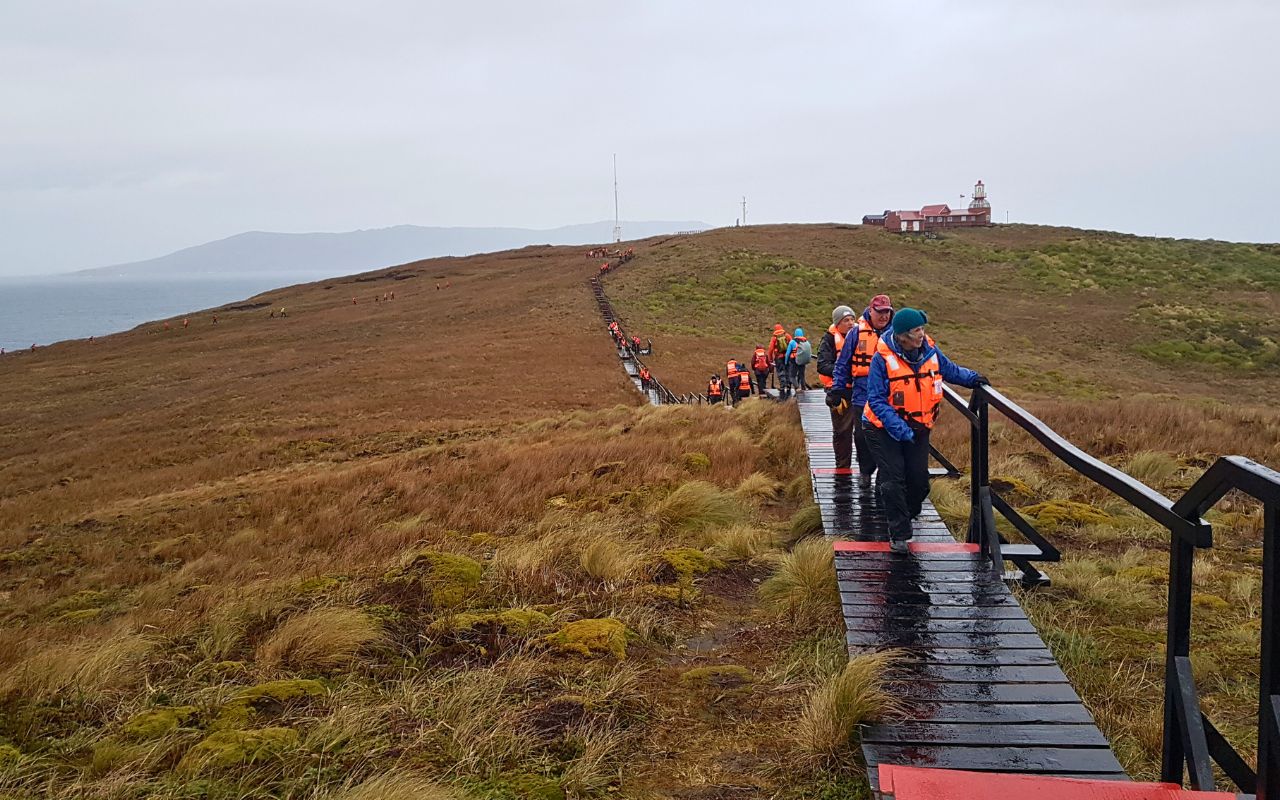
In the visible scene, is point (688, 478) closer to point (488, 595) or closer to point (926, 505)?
point (926, 505)

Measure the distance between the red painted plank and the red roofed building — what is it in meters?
81.6

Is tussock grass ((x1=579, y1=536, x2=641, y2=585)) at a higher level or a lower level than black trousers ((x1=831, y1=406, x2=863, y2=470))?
lower

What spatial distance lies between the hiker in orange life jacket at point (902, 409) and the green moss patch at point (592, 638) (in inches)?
83.5

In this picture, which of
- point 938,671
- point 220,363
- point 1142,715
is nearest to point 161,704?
point 938,671

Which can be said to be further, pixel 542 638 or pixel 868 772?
pixel 542 638

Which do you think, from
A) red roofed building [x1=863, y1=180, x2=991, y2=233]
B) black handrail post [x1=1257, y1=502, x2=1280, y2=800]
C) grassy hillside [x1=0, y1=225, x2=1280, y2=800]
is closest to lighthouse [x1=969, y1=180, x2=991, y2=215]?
red roofed building [x1=863, y1=180, x2=991, y2=233]

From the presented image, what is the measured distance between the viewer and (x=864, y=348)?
763 cm

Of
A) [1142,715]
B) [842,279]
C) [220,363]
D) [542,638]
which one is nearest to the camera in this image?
Answer: [1142,715]

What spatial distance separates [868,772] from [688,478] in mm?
6651

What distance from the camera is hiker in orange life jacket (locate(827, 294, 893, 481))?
7516 millimetres

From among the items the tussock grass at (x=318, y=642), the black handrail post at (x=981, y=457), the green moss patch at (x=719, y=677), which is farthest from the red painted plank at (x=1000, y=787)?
the tussock grass at (x=318, y=642)

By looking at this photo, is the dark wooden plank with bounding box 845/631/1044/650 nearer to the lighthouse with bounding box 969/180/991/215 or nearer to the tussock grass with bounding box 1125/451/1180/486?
the tussock grass with bounding box 1125/451/1180/486

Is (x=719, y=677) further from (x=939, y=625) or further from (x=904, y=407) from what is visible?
(x=904, y=407)

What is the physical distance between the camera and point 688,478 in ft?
32.1
